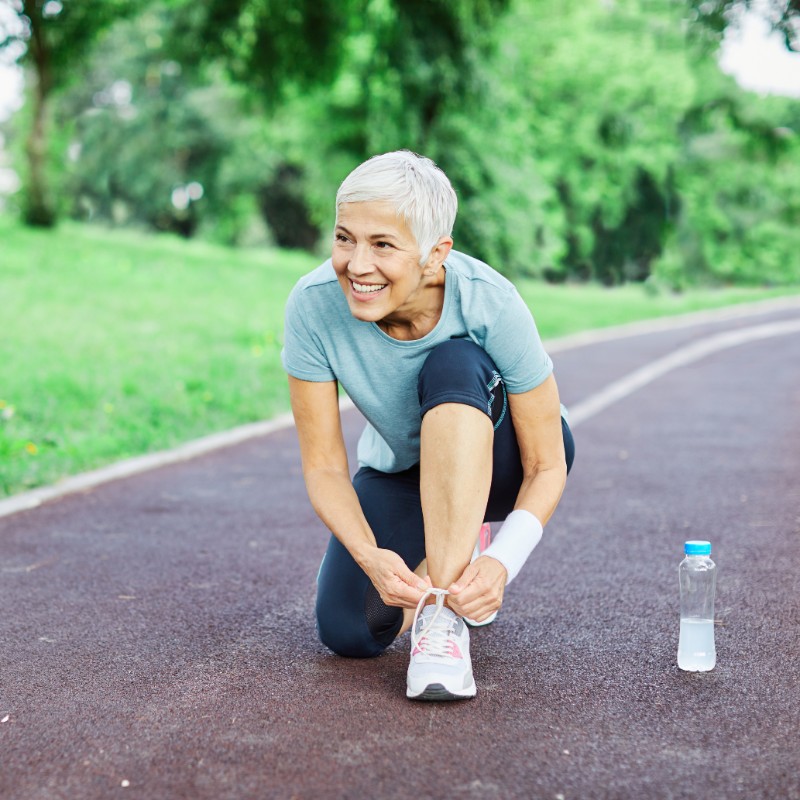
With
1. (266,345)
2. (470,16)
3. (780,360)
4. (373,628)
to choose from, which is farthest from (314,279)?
(470,16)

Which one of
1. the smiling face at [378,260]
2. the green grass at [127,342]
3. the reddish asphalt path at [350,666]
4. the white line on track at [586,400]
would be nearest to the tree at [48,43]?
the green grass at [127,342]

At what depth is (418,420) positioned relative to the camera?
352cm

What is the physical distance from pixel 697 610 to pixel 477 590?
0.99 m

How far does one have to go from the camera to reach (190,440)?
8.16m

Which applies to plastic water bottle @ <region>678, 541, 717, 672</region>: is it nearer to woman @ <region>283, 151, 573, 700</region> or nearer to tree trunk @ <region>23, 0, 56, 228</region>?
woman @ <region>283, 151, 573, 700</region>

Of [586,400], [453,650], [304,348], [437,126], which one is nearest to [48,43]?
[437,126]

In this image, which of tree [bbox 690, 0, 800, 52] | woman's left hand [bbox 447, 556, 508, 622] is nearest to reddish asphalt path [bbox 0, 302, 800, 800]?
woman's left hand [bbox 447, 556, 508, 622]

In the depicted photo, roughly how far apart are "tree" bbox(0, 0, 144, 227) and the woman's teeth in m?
20.0

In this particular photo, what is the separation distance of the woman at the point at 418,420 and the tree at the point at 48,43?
19.8 m

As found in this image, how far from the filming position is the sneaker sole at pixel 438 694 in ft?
10.2

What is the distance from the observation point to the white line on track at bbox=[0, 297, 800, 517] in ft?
21.0

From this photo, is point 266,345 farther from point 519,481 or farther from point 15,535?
point 519,481

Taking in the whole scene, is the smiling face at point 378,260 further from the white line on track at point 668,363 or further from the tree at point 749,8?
the tree at point 749,8

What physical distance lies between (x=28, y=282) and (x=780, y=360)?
33.0 feet
